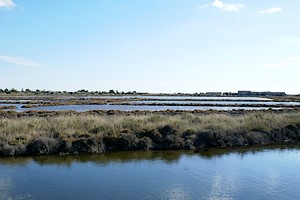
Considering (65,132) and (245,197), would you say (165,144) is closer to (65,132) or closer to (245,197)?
(65,132)

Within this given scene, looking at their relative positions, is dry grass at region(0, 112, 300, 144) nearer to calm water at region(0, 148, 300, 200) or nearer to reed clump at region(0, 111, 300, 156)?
reed clump at region(0, 111, 300, 156)

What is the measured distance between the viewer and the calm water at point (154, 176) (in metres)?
11.7

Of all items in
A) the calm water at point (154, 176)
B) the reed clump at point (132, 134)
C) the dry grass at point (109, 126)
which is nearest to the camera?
the calm water at point (154, 176)

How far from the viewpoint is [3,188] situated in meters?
11.8

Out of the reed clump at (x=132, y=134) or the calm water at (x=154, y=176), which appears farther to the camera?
the reed clump at (x=132, y=134)

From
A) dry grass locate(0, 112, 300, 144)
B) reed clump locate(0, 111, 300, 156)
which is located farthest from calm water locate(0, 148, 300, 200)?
dry grass locate(0, 112, 300, 144)

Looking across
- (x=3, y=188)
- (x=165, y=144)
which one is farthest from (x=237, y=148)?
(x=3, y=188)

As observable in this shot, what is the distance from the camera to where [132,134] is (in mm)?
20188

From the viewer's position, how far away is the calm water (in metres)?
11.7

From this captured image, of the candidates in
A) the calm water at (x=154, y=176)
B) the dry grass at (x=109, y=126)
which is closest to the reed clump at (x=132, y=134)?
the dry grass at (x=109, y=126)

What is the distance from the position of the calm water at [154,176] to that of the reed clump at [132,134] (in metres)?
1.02

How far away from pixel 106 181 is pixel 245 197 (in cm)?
468

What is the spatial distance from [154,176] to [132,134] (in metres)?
6.44

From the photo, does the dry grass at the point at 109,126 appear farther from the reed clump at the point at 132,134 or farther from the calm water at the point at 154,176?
the calm water at the point at 154,176
